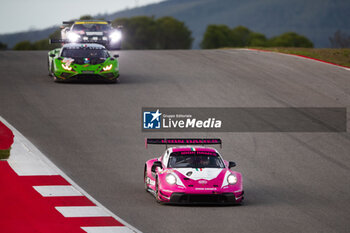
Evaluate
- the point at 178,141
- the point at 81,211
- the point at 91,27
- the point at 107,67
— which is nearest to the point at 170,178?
the point at 178,141

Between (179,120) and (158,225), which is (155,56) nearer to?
(179,120)

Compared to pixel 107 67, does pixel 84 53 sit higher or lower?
higher

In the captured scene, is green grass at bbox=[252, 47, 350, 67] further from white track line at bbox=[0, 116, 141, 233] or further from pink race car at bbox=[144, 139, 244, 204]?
pink race car at bbox=[144, 139, 244, 204]

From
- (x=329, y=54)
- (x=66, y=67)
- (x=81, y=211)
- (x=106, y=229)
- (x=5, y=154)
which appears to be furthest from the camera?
(x=329, y=54)

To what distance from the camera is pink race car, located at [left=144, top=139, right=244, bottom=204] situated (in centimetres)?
1282

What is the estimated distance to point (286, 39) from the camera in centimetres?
16588

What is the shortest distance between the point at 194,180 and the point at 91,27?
2245 cm

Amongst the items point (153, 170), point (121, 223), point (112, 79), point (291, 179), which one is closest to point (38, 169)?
point (153, 170)

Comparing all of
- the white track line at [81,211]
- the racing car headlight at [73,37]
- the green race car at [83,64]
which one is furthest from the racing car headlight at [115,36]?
the white track line at [81,211]

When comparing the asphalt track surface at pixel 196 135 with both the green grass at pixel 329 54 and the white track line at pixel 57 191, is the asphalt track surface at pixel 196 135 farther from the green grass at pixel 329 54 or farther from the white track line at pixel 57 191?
the green grass at pixel 329 54

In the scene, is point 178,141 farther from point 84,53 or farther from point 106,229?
point 84,53

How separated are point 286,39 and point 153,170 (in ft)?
512

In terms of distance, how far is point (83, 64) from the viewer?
25484 mm

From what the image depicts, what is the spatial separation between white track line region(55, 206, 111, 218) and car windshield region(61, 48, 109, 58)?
13836 mm
